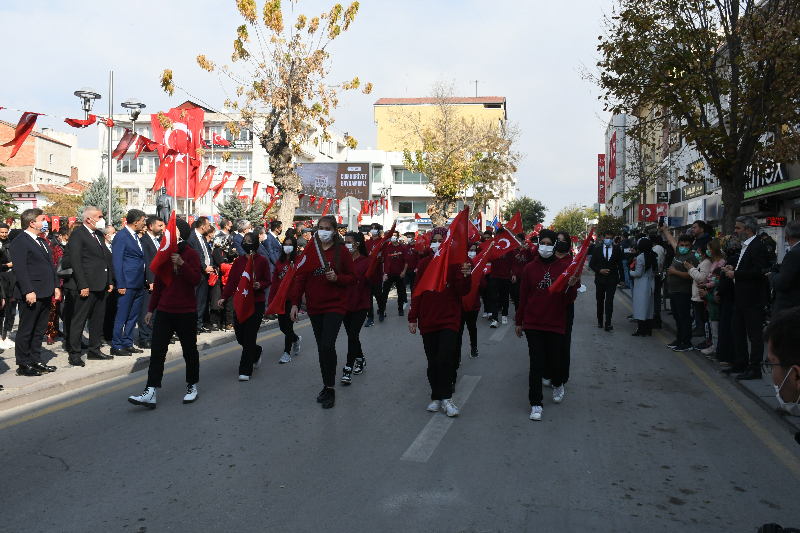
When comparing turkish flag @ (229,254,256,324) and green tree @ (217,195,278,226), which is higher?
green tree @ (217,195,278,226)

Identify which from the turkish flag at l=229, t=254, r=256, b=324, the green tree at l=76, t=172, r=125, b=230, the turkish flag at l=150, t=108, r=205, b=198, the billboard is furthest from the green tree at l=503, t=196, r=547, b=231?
the turkish flag at l=229, t=254, r=256, b=324

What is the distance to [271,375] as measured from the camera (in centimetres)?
878

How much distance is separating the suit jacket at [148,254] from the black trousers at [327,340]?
392 cm

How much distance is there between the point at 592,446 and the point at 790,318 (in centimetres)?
338

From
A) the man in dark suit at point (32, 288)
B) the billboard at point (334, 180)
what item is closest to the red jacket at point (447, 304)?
the man in dark suit at point (32, 288)

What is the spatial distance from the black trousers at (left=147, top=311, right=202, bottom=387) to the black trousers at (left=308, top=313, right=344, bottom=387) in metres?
1.31

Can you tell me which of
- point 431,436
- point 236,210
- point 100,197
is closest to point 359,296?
point 431,436

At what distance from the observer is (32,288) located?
27.3ft

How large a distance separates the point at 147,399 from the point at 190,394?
0.53 meters

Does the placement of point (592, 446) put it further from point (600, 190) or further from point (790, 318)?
point (600, 190)

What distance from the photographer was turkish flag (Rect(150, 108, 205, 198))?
18.0m

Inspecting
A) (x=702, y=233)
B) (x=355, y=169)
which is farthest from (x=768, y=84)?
(x=355, y=169)

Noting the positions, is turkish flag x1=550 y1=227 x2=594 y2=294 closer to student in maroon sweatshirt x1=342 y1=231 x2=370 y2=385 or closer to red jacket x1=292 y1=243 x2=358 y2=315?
red jacket x1=292 y1=243 x2=358 y2=315

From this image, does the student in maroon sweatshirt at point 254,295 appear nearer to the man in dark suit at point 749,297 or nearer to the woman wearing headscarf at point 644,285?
the man in dark suit at point 749,297
